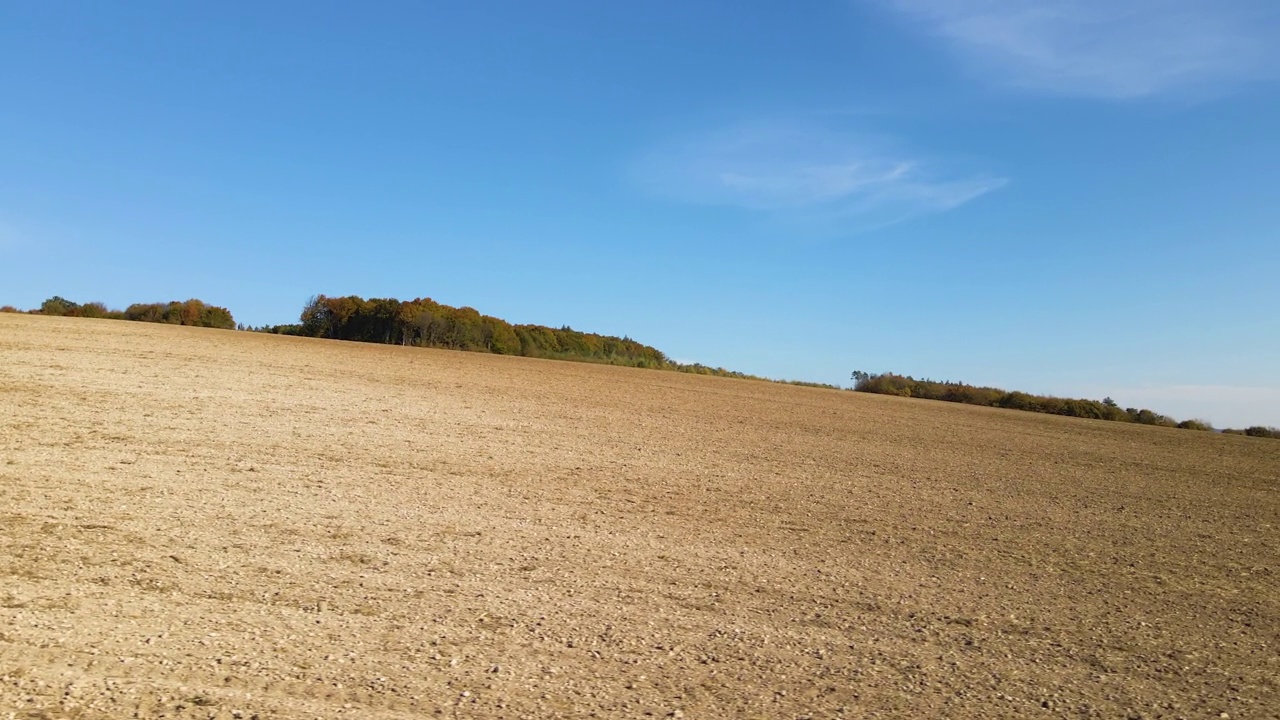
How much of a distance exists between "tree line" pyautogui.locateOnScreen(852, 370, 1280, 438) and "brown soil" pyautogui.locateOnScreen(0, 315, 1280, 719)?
19.0 meters

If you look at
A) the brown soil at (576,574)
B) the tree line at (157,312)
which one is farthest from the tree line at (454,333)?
the brown soil at (576,574)

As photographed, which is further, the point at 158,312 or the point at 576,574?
the point at 158,312

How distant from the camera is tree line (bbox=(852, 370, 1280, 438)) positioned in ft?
108

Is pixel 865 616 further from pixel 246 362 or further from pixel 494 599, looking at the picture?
pixel 246 362

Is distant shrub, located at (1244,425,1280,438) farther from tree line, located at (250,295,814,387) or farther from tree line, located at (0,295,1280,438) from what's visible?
tree line, located at (250,295,814,387)

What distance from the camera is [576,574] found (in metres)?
6.69

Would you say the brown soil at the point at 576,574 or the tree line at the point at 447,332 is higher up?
the tree line at the point at 447,332

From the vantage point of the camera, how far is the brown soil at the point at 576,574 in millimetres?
4555

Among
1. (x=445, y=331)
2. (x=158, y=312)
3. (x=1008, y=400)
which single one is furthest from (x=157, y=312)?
(x=1008, y=400)

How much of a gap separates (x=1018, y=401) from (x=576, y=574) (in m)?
35.9

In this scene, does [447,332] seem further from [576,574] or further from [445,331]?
[576,574]

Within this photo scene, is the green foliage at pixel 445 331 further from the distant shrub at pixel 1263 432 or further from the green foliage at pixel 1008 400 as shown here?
the distant shrub at pixel 1263 432

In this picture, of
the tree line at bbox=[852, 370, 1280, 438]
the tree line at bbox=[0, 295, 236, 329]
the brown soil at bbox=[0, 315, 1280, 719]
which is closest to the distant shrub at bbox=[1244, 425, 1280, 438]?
the tree line at bbox=[852, 370, 1280, 438]

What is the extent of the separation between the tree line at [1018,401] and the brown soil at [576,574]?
19.0m
